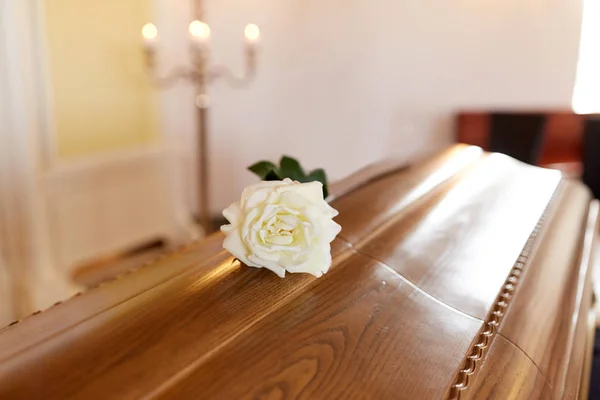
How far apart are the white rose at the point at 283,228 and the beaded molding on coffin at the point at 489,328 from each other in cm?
23

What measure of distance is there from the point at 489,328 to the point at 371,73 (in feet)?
11.4

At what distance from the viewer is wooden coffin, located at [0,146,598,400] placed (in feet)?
2.03

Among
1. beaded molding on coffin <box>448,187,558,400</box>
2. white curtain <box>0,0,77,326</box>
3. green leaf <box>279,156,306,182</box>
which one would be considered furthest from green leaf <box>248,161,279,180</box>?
white curtain <box>0,0,77,326</box>

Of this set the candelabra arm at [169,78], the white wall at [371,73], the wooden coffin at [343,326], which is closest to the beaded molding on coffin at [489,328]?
the wooden coffin at [343,326]

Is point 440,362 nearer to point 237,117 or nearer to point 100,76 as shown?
point 100,76

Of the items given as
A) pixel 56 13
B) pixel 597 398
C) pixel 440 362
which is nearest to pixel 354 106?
pixel 56 13

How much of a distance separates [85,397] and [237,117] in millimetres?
3584

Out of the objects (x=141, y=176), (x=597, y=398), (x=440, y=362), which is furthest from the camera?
(x=141, y=176)

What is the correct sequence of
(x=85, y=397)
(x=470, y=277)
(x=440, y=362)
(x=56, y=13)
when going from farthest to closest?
(x=56, y=13)
(x=470, y=277)
(x=440, y=362)
(x=85, y=397)

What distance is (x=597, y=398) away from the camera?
1.55 meters

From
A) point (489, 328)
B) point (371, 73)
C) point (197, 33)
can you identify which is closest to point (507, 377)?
point (489, 328)

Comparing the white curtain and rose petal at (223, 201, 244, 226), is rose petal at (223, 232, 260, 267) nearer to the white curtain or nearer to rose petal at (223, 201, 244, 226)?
rose petal at (223, 201, 244, 226)

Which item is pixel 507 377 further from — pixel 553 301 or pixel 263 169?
pixel 263 169

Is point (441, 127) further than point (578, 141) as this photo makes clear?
Yes
